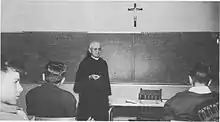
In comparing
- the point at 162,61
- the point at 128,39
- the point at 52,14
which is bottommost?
the point at 162,61

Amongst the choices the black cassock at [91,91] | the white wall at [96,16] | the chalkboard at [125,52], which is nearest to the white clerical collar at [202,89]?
the chalkboard at [125,52]

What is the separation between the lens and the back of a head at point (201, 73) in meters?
2.37

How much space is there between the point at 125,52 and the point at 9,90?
107 cm

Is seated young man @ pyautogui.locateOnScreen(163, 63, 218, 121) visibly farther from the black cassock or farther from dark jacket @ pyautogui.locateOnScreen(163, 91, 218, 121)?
the black cassock

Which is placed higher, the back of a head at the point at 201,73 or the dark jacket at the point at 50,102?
the back of a head at the point at 201,73

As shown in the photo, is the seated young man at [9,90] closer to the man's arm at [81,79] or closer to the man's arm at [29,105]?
the man's arm at [29,105]

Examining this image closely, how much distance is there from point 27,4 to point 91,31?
610 mm

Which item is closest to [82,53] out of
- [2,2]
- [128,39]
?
[128,39]

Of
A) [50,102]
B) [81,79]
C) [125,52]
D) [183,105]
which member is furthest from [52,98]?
[183,105]

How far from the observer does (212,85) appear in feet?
7.76

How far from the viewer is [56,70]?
239 centimetres

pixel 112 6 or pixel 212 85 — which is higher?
pixel 112 6

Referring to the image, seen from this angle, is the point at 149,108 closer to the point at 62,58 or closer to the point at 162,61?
the point at 162,61

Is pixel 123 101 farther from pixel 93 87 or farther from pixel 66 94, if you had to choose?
pixel 66 94
